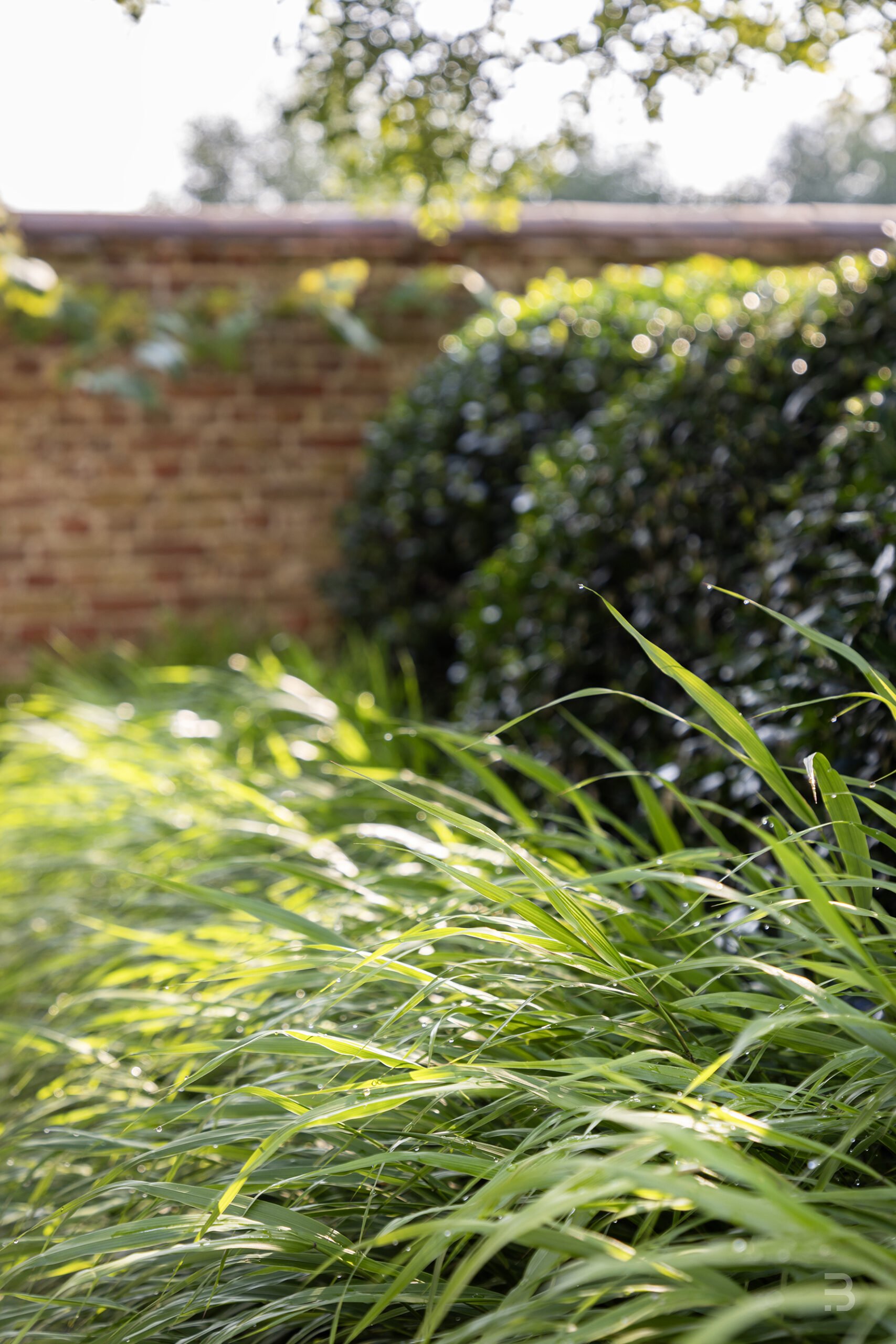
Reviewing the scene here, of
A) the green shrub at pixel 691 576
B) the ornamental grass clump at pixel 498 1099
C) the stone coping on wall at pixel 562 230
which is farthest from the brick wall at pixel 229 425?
the ornamental grass clump at pixel 498 1099

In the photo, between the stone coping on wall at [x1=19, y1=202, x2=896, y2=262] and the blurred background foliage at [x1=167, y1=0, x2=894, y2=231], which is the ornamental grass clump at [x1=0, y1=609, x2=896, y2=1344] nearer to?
the blurred background foliage at [x1=167, y1=0, x2=894, y2=231]

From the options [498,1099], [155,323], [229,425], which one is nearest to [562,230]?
[229,425]

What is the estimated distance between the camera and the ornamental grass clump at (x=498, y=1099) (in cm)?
73

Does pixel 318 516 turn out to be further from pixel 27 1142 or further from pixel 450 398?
pixel 27 1142

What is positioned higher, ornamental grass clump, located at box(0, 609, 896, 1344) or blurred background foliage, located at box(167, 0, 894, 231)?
blurred background foliage, located at box(167, 0, 894, 231)

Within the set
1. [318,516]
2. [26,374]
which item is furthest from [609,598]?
[26,374]

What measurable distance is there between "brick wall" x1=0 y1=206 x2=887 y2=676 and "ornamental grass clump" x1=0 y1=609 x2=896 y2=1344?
393cm

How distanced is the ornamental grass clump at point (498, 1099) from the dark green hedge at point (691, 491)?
0.65 ft

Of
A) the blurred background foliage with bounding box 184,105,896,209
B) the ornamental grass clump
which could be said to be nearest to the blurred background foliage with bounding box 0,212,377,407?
the ornamental grass clump

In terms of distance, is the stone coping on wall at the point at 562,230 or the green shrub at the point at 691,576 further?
the stone coping on wall at the point at 562,230

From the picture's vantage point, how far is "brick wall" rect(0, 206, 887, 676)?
548 centimetres

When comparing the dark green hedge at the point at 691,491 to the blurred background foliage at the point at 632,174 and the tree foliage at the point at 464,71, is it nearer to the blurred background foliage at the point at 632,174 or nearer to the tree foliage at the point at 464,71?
the tree foliage at the point at 464,71

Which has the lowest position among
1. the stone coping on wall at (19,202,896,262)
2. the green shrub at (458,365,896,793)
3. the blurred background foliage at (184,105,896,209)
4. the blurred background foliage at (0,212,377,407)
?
the green shrub at (458,365,896,793)

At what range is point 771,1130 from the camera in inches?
30.0
